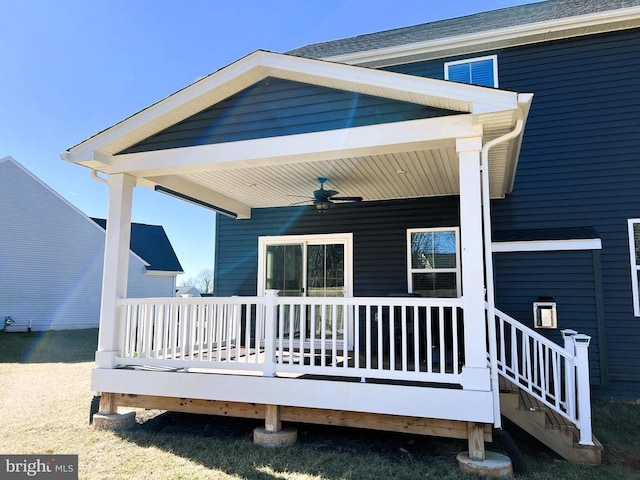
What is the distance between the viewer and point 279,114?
15.0 feet

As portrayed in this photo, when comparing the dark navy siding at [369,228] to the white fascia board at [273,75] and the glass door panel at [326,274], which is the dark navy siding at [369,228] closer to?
the glass door panel at [326,274]

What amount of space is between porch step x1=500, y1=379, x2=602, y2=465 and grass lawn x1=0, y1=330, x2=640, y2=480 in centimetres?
12

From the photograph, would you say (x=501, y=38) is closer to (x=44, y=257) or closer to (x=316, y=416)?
(x=316, y=416)

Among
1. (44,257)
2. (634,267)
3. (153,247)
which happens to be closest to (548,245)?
(634,267)

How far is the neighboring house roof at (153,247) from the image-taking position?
21.9 meters

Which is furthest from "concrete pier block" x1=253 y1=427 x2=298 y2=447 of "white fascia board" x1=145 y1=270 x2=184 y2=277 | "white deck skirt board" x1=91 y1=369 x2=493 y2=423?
"white fascia board" x1=145 y1=270 x2=184 y2=277

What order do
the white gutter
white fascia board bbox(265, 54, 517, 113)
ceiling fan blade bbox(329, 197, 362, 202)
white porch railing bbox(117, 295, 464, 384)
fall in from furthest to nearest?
ceiling fan blade bbox(329, 197, 362, 202) → the white gutter → white porch railing bbox(117, 295, 464, 384) → white fascia board bbox(265, 54, 517, 113)

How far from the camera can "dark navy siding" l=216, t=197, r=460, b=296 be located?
6.96 m

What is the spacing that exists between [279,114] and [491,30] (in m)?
4.59

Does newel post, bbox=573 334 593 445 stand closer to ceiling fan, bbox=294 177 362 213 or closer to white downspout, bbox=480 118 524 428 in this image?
white downspout, bbox=480 118 524 428

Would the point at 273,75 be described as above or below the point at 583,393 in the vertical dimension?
above

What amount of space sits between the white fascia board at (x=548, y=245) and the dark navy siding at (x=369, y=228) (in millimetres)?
796

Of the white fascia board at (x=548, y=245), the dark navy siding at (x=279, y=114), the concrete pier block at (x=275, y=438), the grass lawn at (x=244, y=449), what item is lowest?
the grass lawn at (x=244, y=449)

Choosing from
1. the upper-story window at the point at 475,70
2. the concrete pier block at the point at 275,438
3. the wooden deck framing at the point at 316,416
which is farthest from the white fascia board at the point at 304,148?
the upper-story window at the point at 475,70
